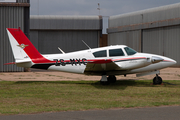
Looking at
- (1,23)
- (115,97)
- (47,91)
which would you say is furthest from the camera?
(1,23)

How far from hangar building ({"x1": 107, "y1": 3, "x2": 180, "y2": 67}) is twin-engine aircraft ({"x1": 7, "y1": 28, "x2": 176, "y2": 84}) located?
17867mm

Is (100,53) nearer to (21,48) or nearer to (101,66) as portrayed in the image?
(101,66)

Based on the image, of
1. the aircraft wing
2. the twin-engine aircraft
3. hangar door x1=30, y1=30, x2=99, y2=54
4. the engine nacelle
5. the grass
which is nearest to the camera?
the grass

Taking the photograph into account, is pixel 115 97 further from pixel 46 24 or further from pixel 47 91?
pixel 46 24

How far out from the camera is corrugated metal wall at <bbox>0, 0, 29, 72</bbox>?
934 inches

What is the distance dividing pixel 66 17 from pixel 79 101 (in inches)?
1223

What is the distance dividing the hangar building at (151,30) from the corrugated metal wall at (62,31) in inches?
125

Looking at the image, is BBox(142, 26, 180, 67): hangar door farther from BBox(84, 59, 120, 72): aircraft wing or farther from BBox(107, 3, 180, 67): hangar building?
BBox(84, 59, 120, 72): aircraft wing

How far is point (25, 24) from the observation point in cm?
2433

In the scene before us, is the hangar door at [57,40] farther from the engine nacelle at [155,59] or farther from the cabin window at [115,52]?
the engine nacelle at [155,59]

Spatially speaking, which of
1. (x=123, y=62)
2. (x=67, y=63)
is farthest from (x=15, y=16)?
(x=123, y=62)

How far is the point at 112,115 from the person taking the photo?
22.6 feet

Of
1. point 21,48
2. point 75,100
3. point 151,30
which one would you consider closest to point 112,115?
point 75,100

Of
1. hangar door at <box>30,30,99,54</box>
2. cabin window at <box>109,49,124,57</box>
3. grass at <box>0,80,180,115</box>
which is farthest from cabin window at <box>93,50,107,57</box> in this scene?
hangar door at <box>30,30,99,54</box>
